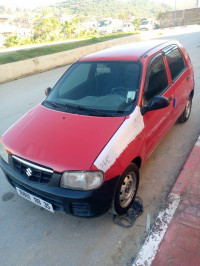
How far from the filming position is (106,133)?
2.36 meters

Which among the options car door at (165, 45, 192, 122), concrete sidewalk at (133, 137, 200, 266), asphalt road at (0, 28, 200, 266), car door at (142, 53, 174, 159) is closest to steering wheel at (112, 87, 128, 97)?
car door at (142, 53, 174, 159)

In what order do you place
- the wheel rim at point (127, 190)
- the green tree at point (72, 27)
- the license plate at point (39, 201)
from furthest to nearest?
the green tree at point (72, 27)
the wheel rim at point (127, 190)
the license plate at point (39, 201)

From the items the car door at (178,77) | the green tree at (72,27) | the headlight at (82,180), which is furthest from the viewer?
the green tree at (72,27)

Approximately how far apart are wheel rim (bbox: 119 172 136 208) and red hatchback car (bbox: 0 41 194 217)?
0.01 meters

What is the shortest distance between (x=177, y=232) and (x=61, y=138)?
160 cm

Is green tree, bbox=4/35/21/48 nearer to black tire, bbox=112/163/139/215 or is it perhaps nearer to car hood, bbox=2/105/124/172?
car hood, bbox=2/105/124/172

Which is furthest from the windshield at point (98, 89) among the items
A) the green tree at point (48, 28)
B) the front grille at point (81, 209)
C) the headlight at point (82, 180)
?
the green tree at point (48, 28)

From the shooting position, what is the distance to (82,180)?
2102mm

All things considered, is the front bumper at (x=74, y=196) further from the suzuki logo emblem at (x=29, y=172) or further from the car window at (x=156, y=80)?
the car window at (x=156, y=80)

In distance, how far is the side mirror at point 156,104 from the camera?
268 cm

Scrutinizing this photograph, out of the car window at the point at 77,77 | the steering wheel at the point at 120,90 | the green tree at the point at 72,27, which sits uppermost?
the green tree at the point at 72,27

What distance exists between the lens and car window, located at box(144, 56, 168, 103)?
290 cm

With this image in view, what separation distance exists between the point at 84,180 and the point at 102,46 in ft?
53.0

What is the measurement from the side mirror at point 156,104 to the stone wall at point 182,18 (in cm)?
4280
